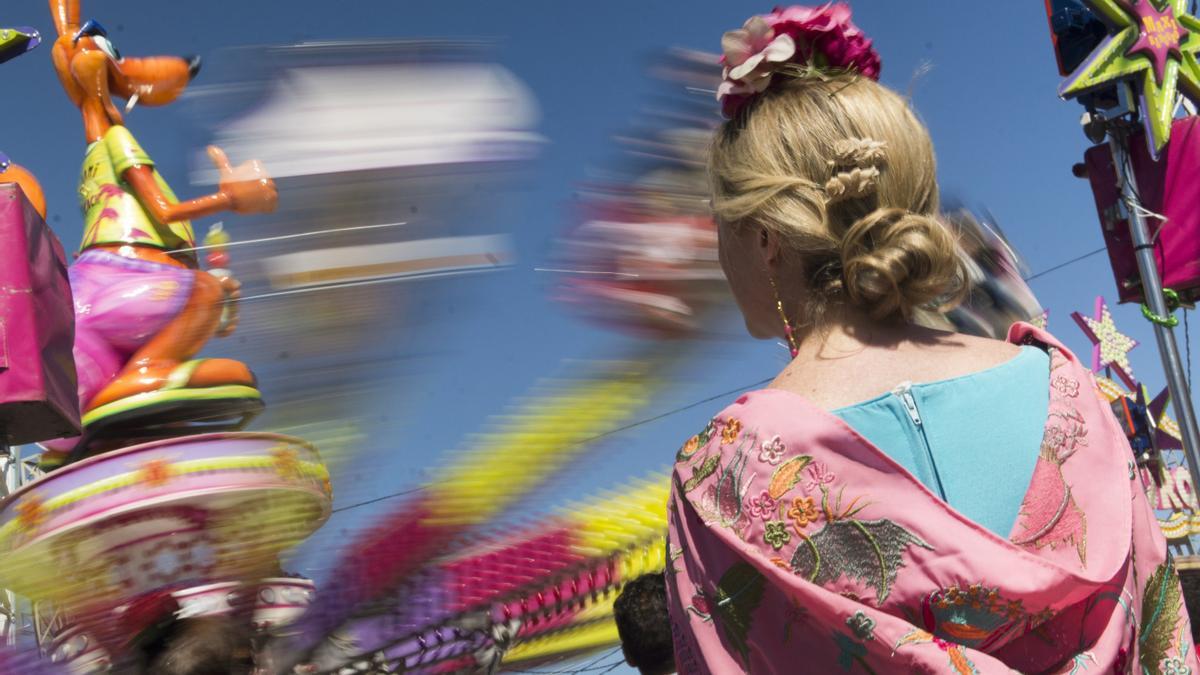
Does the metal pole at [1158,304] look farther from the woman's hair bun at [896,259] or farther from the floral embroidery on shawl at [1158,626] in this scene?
the woman's hair bun at [896,259]

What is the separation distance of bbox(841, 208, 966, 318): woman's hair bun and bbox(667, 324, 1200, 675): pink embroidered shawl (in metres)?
0.13

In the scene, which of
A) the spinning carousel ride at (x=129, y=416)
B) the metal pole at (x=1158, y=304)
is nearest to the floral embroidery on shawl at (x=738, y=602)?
the spinning carousel ride at (x=129, y=416)

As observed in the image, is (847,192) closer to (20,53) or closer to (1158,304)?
(20,53)

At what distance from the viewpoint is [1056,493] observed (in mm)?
917

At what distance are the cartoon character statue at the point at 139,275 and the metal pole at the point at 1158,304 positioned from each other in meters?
4.11

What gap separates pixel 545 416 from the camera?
99cm

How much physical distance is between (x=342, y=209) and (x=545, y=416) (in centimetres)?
30

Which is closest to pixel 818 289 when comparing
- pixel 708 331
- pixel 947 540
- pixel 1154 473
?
pixel 708 331

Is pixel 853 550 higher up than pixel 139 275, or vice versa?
pixel 139 275

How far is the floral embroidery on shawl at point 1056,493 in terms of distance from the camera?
897 millimetres

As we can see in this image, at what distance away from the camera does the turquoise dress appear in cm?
92

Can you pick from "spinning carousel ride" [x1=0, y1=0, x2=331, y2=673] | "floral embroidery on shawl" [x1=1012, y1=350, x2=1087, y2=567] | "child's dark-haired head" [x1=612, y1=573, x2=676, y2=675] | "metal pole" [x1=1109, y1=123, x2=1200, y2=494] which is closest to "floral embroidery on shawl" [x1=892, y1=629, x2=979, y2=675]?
"floral embroidery on shawl" [x1=1012, y1=350, x2=1087, y2=567]

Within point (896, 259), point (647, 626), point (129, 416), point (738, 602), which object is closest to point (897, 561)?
point (738, 602)

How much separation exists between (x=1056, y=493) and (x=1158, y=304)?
14.9 ft
